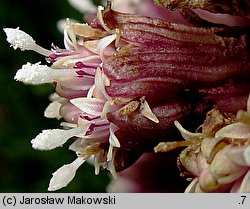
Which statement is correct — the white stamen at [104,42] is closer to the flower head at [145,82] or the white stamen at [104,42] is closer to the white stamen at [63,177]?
the flower head at [145,82]

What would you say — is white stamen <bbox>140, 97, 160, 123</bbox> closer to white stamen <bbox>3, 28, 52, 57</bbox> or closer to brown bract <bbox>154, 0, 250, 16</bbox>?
brown bract <bbox>154, 0, 250, 16</bbox>

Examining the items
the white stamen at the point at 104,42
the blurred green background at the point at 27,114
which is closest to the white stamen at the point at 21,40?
the white stamen at the point at 104,42

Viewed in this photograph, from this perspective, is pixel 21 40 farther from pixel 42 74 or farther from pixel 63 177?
pixel 63 177

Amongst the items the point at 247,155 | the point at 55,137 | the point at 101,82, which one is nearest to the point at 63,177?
the point at 55,137

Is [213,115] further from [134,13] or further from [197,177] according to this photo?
[134,13]
